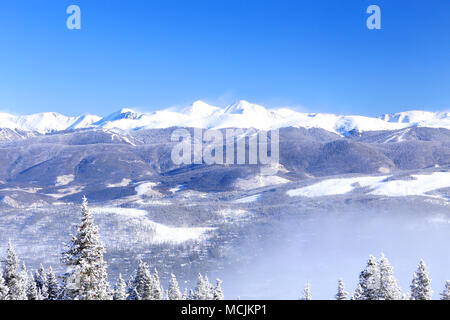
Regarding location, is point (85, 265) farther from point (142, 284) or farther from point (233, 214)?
point (233, 214)

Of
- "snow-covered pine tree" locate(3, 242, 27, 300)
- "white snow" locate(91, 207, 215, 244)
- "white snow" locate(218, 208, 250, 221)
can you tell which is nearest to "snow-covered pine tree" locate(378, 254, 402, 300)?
"snow-covered pine tree" locate(3, 242, 27, 300)

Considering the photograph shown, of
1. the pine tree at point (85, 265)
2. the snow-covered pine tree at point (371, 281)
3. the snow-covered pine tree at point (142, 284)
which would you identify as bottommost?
the snow-covered pine tree at point (142, 284)

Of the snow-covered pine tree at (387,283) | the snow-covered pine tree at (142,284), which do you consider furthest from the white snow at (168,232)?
the snow-covered pine tree at (387,283)

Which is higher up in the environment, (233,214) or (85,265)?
(85,265)

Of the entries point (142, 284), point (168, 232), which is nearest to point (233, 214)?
point (168, 232)

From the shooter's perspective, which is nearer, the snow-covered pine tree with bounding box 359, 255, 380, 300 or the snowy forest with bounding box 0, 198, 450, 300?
the snowy forest with bounding box 0, 198, 450, 300

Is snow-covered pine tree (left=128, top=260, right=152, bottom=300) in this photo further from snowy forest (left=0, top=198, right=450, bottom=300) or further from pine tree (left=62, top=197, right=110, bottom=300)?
pine tree (left=62, top=197, right=110, bottom=300)

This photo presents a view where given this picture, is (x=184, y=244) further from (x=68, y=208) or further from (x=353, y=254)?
(x=68, y=208)

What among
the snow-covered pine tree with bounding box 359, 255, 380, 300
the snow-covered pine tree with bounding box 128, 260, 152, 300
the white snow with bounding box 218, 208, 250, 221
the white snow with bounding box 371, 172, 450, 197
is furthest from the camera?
the white snow with bounding box 371, 172, 450, 197

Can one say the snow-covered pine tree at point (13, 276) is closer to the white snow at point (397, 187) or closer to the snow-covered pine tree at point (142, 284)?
the snow-covered pine tree at point (142, 284)
